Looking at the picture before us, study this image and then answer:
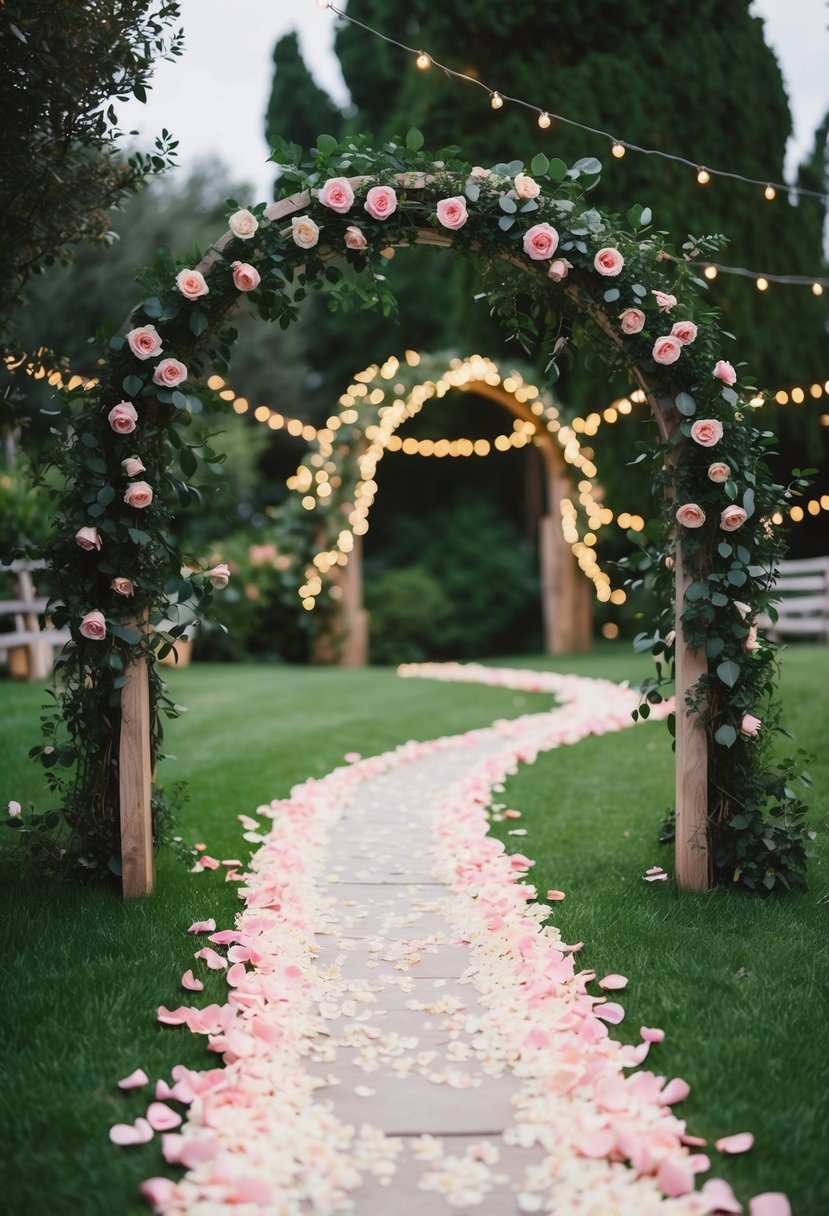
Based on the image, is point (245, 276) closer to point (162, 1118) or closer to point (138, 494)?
point (138, 494)

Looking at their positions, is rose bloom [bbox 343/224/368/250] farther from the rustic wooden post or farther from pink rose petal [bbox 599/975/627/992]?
pink rose petal [bbox 599/975/627/992]

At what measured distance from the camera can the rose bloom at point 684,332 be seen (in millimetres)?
3389

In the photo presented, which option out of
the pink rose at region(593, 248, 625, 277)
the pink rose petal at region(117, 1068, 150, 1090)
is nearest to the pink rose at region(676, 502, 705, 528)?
the pink rose at region(593, 248, 625, 277)

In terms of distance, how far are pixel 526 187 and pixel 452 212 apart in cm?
27

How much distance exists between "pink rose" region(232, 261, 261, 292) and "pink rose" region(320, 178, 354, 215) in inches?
13.4

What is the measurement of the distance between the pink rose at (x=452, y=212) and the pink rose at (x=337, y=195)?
31cm

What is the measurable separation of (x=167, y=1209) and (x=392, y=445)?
11087 mm

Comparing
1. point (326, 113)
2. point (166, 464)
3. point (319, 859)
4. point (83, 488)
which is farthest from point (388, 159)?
point (326, 113)

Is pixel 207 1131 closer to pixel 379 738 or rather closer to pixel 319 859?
pixel 319 859

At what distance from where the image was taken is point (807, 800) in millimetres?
4648

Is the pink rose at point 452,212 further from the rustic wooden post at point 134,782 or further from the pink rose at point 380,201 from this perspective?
the rustic wooden post at point 134,782

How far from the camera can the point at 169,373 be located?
130 inches

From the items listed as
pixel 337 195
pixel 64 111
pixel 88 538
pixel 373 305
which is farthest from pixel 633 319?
pixel 64 111

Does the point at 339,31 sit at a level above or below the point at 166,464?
above
